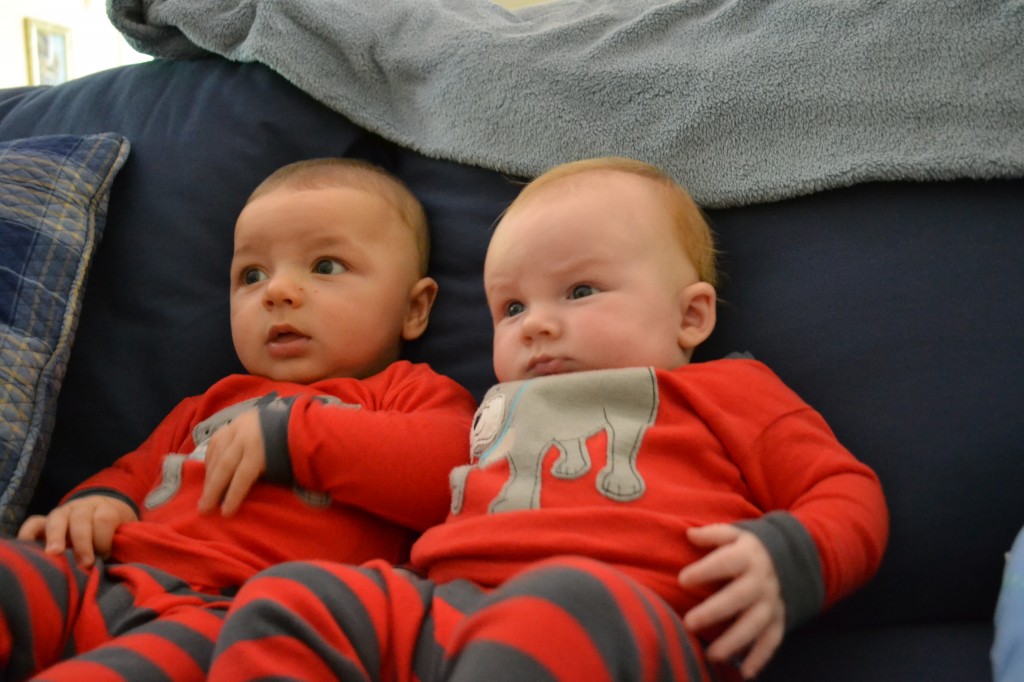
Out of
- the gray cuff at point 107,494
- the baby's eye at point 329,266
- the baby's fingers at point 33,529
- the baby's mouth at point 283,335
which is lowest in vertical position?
the gray cuff at point 107,494

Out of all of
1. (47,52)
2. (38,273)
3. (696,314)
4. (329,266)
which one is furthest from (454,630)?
(47,52)

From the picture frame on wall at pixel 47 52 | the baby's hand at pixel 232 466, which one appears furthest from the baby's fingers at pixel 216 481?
the picture frame on wall at pixel 47 52

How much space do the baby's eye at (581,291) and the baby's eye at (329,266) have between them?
0.35 m

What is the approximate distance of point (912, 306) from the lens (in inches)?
37.7

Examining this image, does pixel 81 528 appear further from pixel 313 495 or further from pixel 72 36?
pixel 72 36

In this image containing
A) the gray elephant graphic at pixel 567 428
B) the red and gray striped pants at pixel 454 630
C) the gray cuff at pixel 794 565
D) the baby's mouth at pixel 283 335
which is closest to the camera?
the red and gray striped pants at pixel 454 630

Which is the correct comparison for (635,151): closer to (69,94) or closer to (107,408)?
(107,408)

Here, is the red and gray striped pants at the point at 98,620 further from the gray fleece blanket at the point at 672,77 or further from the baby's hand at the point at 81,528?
the gray fleece blanket at the point at 672,77

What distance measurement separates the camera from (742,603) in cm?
69

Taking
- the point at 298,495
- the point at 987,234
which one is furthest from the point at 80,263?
the point at 987,234

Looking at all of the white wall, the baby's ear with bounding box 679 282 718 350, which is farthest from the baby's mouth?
the white wall

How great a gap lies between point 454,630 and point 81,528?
19.5 inches

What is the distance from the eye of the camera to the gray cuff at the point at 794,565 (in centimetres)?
71

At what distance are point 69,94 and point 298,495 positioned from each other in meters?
0.90
